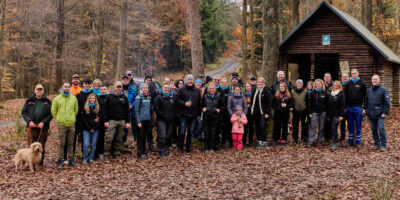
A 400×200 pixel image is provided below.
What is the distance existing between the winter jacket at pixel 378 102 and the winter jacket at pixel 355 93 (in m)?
0.33

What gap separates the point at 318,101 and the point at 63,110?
684 centimetres

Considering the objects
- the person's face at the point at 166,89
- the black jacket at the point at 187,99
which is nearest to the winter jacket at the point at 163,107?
the person's face at the point at 166,89

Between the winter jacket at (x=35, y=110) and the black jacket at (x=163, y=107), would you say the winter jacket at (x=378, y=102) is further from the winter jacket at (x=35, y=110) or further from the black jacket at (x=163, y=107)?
the winter jacket at (x=35, y=110)

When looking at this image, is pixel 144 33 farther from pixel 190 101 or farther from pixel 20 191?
pixel 20 191

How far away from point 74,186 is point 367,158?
22.9 ft

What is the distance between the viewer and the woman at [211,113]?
360 inches

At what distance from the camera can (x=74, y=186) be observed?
21.5 feet

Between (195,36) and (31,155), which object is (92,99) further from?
(195,36)

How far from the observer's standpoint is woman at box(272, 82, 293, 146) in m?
9.48

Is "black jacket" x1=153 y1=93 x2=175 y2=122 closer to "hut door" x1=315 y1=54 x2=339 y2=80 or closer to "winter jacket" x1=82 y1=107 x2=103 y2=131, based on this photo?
"winter jacket" x1=82 y1=107 x2=103 y2=131

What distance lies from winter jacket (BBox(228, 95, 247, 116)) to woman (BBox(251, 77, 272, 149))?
379 millimetres

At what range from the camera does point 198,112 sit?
9359 millimetres

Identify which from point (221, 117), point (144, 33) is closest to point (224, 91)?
point (221, 117)

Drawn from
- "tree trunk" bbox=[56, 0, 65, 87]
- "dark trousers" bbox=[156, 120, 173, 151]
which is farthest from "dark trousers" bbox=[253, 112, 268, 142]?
"tree trunk" bbox=[56, 0, 65, 87]
